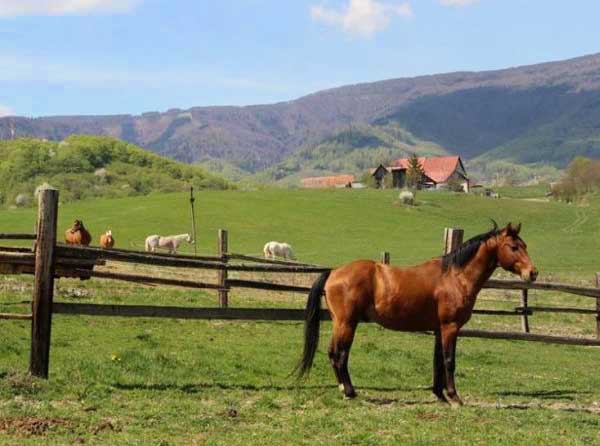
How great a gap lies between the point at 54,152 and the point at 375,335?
12465 cm

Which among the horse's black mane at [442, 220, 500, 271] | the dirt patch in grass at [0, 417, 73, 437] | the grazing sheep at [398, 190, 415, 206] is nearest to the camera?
the dirt patch in grass at [0, 417, 73, 437]

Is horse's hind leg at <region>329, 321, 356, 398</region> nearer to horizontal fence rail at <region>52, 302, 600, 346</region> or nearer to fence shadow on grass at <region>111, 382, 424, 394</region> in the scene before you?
fence shadow on grass at <region>111, 382, 424, 394</region>

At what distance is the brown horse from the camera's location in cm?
1002

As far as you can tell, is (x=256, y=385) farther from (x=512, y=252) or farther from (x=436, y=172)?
(x=436, y=172)

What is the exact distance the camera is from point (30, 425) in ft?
24.6

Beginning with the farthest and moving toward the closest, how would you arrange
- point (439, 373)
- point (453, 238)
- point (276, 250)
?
point (276, 250)
point (453, 238)
point (439, 373)

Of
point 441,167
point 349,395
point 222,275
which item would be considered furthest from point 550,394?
point 441,167

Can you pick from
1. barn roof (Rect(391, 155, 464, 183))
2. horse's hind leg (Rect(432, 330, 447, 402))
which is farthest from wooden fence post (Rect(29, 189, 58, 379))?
barn roof (Rect(391, 155, 464, 183))

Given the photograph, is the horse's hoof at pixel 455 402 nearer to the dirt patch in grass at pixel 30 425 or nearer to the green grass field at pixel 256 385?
the green grass field at pixel 256 385

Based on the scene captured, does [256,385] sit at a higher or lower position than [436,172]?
lower

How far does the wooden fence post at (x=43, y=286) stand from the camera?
9633mm

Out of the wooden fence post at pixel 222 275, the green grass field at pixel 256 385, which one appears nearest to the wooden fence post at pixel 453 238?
the green grass field at pixel 256 385

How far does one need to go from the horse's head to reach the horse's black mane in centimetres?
16

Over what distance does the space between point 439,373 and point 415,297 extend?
1125 millimetres
